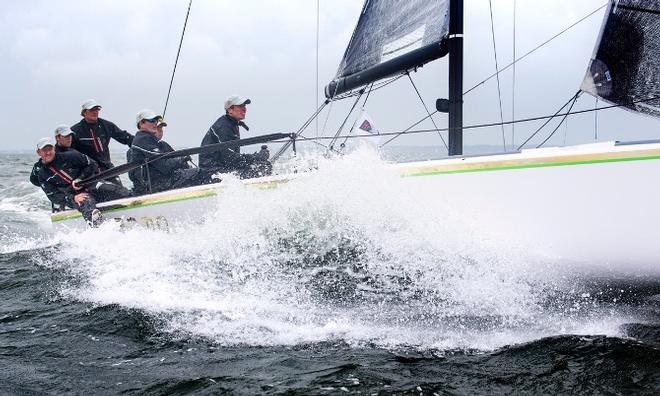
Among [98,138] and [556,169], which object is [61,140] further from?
[556,169]

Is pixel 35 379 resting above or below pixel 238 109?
below

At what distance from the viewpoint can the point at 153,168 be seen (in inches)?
238

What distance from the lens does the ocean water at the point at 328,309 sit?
7.99ft

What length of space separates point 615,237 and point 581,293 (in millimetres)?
446

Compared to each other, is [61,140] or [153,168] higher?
[61,140]

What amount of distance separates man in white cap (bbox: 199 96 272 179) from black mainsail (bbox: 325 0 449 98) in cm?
97

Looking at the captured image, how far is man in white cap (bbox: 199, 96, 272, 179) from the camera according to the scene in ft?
18.6

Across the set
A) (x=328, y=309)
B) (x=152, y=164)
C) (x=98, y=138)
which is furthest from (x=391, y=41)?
(x=98, y=138)

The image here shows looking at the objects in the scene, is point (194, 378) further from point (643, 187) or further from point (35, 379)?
point (643, 187)

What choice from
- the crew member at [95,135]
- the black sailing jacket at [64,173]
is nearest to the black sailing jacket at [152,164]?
the black sailing jacket at [64,173]

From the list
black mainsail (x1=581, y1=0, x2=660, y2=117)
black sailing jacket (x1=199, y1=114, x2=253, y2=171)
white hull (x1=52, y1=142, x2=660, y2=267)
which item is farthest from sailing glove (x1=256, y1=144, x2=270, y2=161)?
black mainsail (x1=581, y1=0, x2=660, y2=117)

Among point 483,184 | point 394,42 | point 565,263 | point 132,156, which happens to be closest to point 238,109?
point 132,156

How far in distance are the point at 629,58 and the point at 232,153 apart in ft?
11.8

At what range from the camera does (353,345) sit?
9.09 feet
